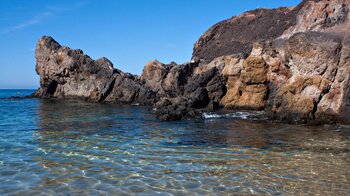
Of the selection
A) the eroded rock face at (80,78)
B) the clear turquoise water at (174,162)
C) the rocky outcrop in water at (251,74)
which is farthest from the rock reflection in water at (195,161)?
the eroded rock face at (80,78)

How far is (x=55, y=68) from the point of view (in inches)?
2247

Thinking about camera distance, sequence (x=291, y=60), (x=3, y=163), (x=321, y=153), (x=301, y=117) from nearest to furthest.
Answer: (x=3, y=163) < (x=321, y=153) < (x=301, y=117) < (x=291, y=60)

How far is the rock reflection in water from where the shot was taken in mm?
9555

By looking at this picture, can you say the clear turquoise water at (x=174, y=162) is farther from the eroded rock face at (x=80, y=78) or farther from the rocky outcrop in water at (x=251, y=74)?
the eroded rock face at (x=80, y=78)

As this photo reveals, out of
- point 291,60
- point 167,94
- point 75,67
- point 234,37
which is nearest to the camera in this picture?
point 291,60

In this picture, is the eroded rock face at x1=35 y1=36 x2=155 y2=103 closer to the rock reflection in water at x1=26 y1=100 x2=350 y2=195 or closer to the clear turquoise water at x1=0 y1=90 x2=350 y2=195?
the rock reflection in water at x1=26 y1=100 x2=350 y2=195

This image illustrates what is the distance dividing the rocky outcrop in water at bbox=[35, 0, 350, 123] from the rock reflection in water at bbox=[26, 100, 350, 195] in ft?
14.1

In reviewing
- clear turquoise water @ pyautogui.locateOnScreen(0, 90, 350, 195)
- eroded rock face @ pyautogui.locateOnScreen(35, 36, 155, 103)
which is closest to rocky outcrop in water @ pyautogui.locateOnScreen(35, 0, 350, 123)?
eroded rock face @ pyautogui.locateOnScreen(35, 36, 155, 103)

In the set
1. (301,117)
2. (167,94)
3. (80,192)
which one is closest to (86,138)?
(80,192)

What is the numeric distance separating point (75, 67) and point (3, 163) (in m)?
44.9

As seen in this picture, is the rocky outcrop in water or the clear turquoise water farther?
the rocky outcrop in water

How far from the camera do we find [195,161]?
40.8 feet

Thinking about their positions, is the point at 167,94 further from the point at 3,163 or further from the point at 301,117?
the point at 3,163

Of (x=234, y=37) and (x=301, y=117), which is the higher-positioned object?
(x=234, y=37)
